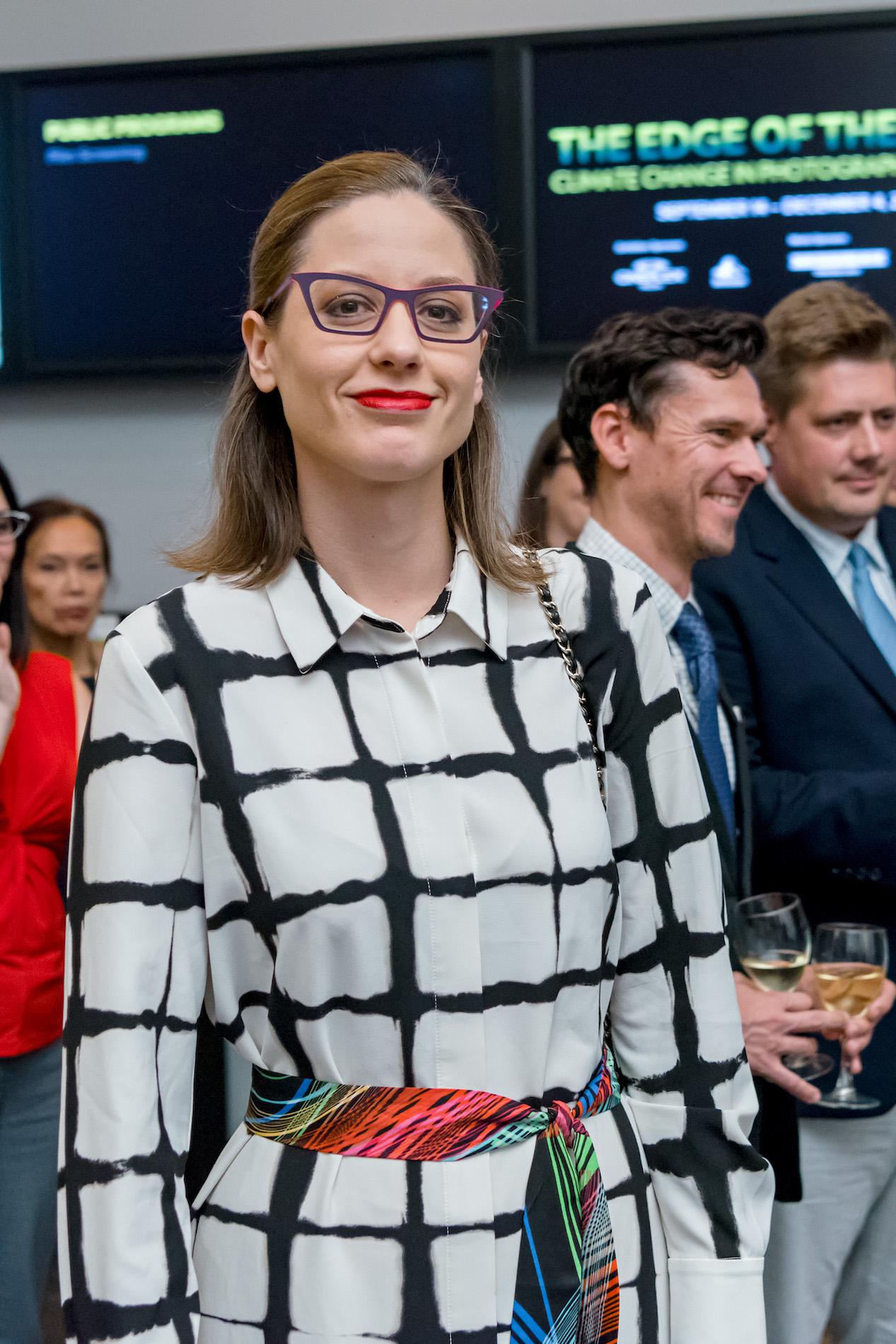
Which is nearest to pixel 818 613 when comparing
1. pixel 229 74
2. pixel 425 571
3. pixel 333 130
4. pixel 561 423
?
pixel 561 423

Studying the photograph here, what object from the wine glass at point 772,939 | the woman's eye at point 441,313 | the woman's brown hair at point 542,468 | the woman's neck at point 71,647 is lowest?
the wine glass at point 772,939

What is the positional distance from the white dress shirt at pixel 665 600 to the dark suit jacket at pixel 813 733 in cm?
A: 8

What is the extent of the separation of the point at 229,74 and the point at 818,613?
7.07ft

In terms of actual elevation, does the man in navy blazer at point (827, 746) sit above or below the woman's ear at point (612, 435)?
below

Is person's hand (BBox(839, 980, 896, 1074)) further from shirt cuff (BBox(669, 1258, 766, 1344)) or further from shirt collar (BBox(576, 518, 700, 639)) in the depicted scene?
shirt cuff (BBox(669, 1258, 766, 1344))

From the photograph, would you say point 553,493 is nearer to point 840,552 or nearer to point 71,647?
point 840,552

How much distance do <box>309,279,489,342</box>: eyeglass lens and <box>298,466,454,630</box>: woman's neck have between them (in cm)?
12

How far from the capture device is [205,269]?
335 cm

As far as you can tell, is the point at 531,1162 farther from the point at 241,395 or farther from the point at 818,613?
the point at 818,613

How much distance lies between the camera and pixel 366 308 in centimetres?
103

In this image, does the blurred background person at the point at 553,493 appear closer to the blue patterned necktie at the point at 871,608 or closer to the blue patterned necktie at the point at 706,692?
the blue patterned necktie at the point at 871,608

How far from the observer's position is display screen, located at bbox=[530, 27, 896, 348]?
3172 millimetres

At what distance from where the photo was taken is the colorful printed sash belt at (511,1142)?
38.5 inches

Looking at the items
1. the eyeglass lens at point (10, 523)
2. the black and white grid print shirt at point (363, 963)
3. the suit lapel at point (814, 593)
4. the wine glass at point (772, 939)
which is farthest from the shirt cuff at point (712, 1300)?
the eyeglass lens at point (10, 523)
